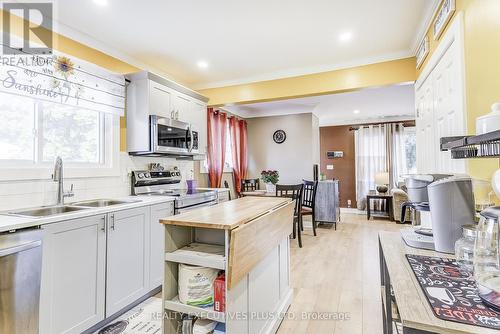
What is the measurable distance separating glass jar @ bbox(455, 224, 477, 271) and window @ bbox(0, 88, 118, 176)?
9.45 feet

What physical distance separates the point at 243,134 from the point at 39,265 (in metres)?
4.83

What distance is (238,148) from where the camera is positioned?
573cm

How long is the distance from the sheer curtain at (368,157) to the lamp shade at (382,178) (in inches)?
16.0

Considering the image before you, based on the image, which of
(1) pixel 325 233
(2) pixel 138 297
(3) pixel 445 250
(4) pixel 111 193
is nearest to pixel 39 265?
(2) pixel 138 297

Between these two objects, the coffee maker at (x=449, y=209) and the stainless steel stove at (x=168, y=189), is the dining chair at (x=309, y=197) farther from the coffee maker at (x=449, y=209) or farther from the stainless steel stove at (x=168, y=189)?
the coffee maker at (x=449, y=209)

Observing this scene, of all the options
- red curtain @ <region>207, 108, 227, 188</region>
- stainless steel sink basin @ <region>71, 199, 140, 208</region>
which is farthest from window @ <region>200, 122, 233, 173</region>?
stainless steel sink basin @ <region>71, 199, 140, 208</region>

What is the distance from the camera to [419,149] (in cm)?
282

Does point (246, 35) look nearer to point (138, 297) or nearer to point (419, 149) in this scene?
point (419, 149)

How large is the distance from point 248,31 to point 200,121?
5.23 feet

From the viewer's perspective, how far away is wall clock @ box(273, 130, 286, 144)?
19.8ft

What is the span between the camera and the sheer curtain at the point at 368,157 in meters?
6.55

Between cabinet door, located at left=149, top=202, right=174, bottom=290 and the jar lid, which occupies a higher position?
the jar lid

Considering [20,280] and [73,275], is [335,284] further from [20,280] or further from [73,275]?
[20,280]

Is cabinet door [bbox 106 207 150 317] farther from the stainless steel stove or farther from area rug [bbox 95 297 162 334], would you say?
the stainless steel stove
